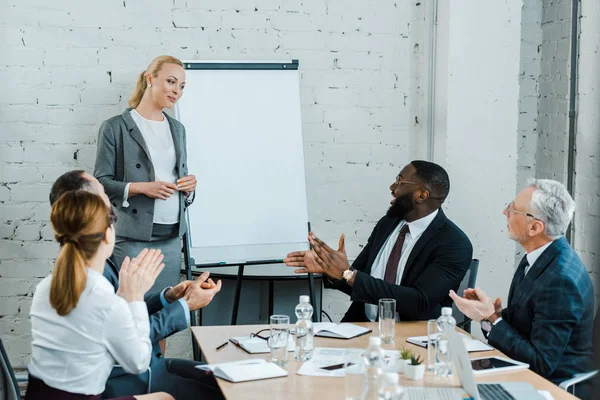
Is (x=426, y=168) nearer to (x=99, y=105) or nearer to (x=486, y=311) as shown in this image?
(x=486, y=311)

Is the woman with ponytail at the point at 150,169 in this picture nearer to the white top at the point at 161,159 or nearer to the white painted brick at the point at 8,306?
the white top at the point at 161,159

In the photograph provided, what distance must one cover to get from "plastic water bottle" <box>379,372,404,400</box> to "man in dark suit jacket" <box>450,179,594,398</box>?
0.95 meters

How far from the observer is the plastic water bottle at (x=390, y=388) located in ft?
5.48

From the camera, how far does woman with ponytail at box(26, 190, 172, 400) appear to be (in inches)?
83.2

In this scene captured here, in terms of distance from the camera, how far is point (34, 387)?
215cm

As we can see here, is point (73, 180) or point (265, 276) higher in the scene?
point (73, 180)

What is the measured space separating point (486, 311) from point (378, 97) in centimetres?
219

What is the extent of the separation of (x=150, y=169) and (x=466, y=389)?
7.05 feet

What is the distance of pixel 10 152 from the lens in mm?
4125

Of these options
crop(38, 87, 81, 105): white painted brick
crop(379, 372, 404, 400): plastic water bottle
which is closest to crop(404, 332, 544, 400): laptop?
crop(379, 372, 404, 400): plastic water bottle

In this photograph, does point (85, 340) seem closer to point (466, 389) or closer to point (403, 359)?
point (403, 359)

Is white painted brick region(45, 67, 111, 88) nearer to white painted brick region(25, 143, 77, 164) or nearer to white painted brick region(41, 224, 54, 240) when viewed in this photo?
white painted brick region(25, 143, 77, 164)

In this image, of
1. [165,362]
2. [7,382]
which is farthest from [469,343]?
[7,382]

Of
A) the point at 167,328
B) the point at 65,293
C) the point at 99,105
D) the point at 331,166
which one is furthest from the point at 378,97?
the point at 65,293
